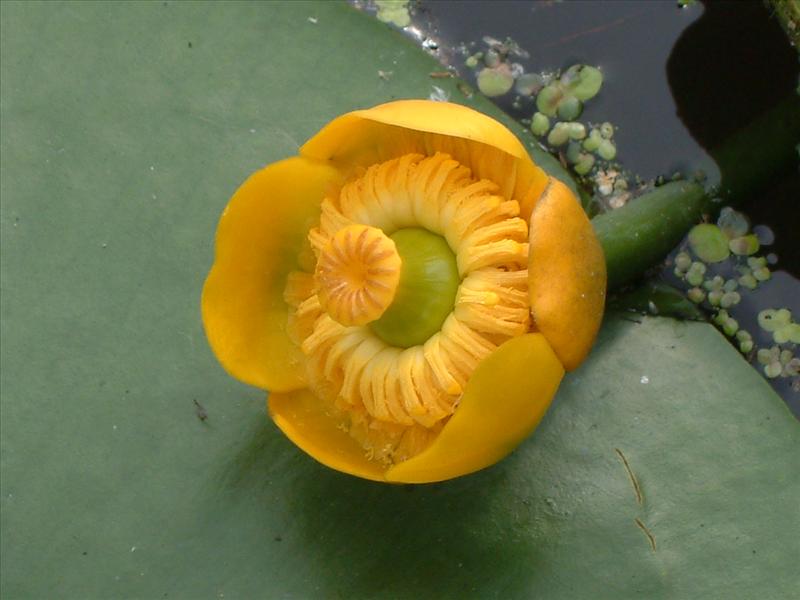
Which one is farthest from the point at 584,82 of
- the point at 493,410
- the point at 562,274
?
the point at 493,410

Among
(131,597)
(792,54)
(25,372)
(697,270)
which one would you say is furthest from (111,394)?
(792,54)

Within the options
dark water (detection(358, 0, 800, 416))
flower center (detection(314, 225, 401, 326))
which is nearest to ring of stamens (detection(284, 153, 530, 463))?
flower center (detection(314, 225, 401, 326))

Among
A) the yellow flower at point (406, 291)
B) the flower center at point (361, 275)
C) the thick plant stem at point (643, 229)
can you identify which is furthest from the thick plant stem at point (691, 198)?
the flower center at point (361, 275)

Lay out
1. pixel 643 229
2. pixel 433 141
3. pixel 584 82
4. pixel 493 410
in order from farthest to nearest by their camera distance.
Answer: pixel 584 82 < pixel 643 229 < pixel 433 141 < pixel 493 410

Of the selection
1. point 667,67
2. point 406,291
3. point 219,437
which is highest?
point 667,67

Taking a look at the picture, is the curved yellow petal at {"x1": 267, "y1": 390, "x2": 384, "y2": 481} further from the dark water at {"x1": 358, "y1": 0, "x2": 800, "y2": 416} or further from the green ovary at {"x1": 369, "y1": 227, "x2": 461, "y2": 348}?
the dark water at {"x1": 358, "y1": 0, "x2": 800, "y2": 416}

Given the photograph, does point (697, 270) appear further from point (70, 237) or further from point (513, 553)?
point (70, 237)

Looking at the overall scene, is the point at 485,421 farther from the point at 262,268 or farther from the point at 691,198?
the point at 691,198

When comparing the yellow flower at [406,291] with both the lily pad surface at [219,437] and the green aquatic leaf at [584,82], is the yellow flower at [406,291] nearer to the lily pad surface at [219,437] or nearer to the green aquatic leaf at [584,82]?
the lily pad surface at [219,437]
